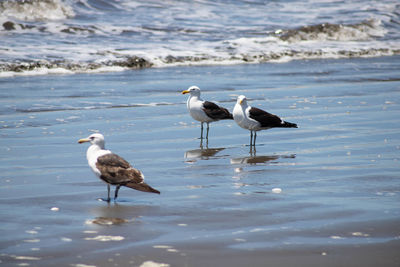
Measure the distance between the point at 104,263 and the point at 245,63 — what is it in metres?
16.8

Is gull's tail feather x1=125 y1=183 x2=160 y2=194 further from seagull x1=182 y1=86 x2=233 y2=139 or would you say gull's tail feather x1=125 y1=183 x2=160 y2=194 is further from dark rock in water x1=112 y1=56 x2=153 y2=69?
dark rock in water x1=112 y1=56 x2=153 y2=69

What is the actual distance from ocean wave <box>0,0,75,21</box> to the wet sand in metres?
13.5

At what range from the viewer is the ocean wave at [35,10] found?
26.4m

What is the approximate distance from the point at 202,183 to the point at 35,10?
22273mm

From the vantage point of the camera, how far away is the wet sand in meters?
4.65

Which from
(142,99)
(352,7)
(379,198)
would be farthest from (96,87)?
(352,7)

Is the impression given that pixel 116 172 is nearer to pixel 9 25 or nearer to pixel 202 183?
pixel 202 183

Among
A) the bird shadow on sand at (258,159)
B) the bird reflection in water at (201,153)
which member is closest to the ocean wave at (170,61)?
the bird reflection in water at (201,153)

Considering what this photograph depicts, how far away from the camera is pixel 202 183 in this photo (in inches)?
268

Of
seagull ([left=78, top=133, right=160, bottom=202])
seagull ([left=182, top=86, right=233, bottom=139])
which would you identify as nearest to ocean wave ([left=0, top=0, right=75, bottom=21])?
seagull ([left=182, top=86, right=233, bottom=139])

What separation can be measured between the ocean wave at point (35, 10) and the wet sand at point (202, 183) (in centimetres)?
1352

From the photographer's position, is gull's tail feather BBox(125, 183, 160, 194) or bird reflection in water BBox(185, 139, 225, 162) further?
bird reflection in water BBox(185, 139, 225, 162)

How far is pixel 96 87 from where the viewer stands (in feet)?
48.2

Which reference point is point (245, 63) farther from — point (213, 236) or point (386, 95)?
point (213, 236)
